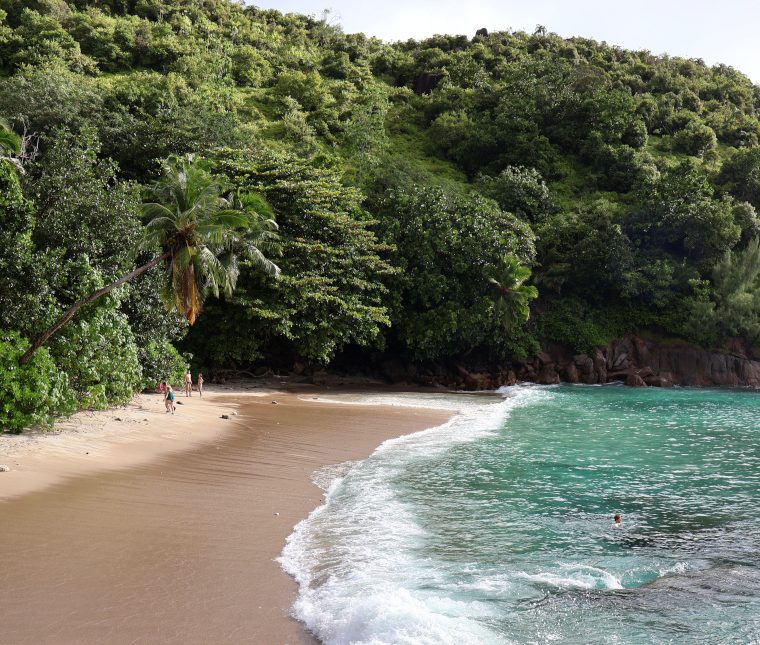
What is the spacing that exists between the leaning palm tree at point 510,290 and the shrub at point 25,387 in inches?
1034

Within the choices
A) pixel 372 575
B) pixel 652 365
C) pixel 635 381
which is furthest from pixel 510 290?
pixel 372 575

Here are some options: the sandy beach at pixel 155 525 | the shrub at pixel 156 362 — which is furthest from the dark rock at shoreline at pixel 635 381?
the shrub at pixel 156 362

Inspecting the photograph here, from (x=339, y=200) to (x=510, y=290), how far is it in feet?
37.0

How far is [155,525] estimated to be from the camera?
10.2 metres

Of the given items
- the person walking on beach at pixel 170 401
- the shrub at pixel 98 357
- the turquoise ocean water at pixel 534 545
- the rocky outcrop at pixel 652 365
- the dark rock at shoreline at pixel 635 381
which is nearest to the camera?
the turquoise ocean water at pixel 534 545

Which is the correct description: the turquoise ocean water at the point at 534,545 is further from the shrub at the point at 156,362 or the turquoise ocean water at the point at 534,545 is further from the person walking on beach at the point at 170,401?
the shrub at the point at 156,362

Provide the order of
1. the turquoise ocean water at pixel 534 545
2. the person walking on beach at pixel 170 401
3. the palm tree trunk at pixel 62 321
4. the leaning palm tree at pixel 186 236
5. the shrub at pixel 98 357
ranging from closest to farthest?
the turquoise ocean water at pixel 534 545 < the palm tree trunk at pixel 62 321 < the shrub at pixel 98 357 < the leaning palm tree at pixel 186 236 < the person walking on beach at pixel 170 401

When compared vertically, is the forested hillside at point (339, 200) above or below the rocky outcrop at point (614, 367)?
above

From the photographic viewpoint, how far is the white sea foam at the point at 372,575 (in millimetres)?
7074

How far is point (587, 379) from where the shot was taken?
1660 inches

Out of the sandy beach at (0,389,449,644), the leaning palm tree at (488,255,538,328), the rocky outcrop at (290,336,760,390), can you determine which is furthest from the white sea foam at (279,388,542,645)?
the rocky outcrop at (290,336,760,390)

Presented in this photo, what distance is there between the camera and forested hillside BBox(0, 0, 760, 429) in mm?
18719

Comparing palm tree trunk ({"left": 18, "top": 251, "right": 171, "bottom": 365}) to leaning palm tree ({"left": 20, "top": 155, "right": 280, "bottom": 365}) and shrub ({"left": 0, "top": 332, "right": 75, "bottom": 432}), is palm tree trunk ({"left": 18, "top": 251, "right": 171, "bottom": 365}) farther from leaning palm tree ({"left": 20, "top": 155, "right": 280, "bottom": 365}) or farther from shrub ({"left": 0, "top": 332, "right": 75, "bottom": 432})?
shrub ({"left": 0, "top": 332, "right": 75, "bottom": 432})

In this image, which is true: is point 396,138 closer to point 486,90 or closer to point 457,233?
point 486,90
